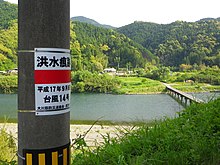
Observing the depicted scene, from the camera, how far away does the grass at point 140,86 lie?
3133 cm

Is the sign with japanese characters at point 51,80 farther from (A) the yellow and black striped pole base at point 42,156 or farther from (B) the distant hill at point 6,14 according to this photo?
(B) the distant hill at point 6,14

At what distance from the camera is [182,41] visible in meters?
40.9

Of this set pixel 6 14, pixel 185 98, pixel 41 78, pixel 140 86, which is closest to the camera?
pixel 41 78

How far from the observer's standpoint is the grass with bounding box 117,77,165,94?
31328mm

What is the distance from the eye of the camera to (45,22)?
0.84 meters

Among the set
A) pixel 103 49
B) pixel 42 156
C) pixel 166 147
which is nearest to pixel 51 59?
pixel 42 156

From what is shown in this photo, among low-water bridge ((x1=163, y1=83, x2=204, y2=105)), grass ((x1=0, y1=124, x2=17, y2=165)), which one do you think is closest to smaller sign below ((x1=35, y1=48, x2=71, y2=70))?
grass ((x1=0, y1=124, x2=17, y2=165))

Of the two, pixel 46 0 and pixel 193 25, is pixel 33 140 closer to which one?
pixel 46 0

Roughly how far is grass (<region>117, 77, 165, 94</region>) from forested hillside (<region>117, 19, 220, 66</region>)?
6.99 metres

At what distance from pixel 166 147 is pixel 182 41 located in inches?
1604

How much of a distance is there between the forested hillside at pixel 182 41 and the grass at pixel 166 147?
33509 mm

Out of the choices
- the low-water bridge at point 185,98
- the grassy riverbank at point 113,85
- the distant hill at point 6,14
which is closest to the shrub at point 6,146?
the low-water bridge at point 185,98

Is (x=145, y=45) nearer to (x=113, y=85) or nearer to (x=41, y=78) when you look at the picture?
(x=113, y=85)

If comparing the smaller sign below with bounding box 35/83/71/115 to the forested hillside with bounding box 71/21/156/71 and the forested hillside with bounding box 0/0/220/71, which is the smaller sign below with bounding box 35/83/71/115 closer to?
the forested hillside with bounding box 0/0/220/71
